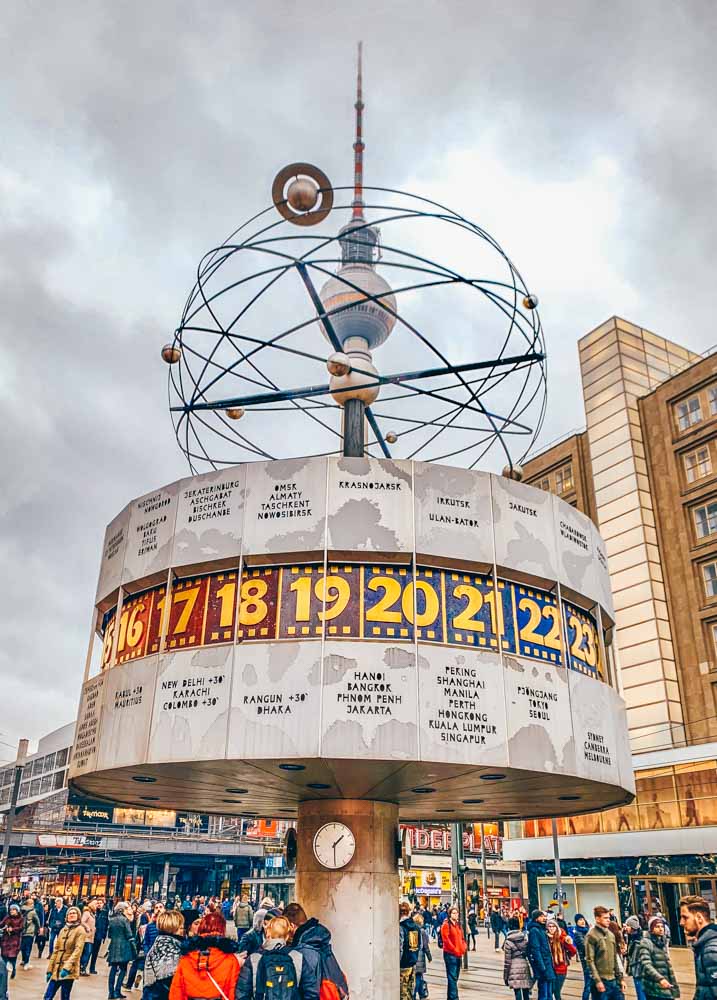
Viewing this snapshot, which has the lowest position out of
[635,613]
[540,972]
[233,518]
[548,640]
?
[540,972]

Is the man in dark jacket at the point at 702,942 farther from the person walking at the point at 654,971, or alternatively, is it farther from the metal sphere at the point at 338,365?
the metal sphere at the point at 338,365

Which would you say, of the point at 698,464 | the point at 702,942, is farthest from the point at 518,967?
the point at 698,464

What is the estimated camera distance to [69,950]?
15.8 meters

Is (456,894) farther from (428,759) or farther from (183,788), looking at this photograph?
(428,759)

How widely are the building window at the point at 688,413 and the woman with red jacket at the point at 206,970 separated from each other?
48581 mm

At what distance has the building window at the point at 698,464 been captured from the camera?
49.7 m

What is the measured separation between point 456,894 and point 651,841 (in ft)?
49.6

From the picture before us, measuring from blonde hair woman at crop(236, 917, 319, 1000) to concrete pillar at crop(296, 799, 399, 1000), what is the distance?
7083mm

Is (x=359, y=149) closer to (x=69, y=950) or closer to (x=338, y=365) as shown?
(x=338, y=365)

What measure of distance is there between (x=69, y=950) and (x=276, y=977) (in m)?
8.83

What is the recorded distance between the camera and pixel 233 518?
1617 centimetres

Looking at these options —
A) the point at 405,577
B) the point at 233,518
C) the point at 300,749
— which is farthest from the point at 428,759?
the point at 233,518

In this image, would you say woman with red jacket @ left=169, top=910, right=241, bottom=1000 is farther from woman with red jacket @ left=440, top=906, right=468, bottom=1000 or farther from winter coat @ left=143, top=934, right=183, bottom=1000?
woman with red jacket @ left=440, top=906, right=468, bottom=1000

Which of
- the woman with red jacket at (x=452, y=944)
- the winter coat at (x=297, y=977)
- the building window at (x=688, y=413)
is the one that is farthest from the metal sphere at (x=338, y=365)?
the building window at (x=688, y=413)
